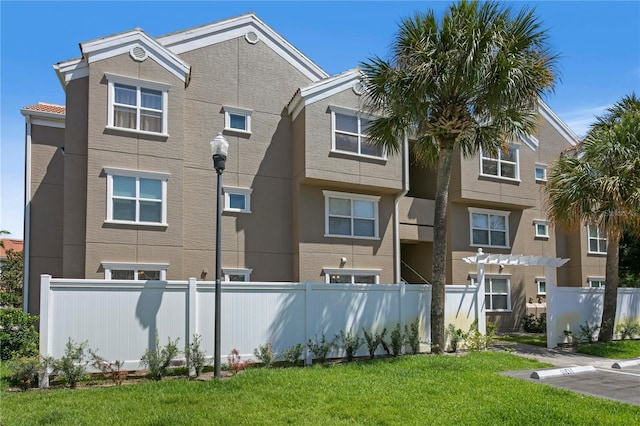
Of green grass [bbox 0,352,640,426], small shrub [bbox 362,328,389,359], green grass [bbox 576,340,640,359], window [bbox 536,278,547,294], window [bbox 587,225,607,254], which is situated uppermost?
window [bbox 587,225,607,254]

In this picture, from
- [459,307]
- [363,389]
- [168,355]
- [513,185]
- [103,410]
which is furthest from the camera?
[513,185]

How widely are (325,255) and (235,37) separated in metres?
8.40

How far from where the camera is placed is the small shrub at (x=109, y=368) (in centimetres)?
986

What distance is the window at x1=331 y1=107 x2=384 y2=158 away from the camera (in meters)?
17.8

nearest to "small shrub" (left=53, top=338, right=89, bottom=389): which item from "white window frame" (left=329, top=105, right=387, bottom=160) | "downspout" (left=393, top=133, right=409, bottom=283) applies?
"white window frame" (left=329, top=105, right=387, bottom=160)

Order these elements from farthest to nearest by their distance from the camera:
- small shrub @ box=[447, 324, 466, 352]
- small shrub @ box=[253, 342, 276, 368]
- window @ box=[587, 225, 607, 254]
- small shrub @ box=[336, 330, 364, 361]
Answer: window @ box=[587, 225, 607, 254], small shrub @ box=[447, 324, 466, 352], small shrub @ box=[336, 330, 364, 361], small shrub @ box=[253, 342, 276, 368]

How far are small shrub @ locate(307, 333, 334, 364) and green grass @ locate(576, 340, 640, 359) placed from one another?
808 centimetres

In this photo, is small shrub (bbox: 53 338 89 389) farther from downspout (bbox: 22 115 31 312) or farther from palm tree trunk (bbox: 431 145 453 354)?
palm tree trunk (bbox: 431 145 453 354)

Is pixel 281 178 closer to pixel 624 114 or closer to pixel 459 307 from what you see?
pixel 459 307

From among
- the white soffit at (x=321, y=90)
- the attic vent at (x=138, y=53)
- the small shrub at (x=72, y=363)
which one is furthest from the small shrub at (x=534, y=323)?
the attic vent at (x=138, y=53)

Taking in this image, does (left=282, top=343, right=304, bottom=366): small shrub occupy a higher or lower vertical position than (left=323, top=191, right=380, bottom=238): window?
lower

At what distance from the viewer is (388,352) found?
12625 mm

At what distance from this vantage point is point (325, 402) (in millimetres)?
8070

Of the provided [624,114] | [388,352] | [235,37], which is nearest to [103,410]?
[388,352]
